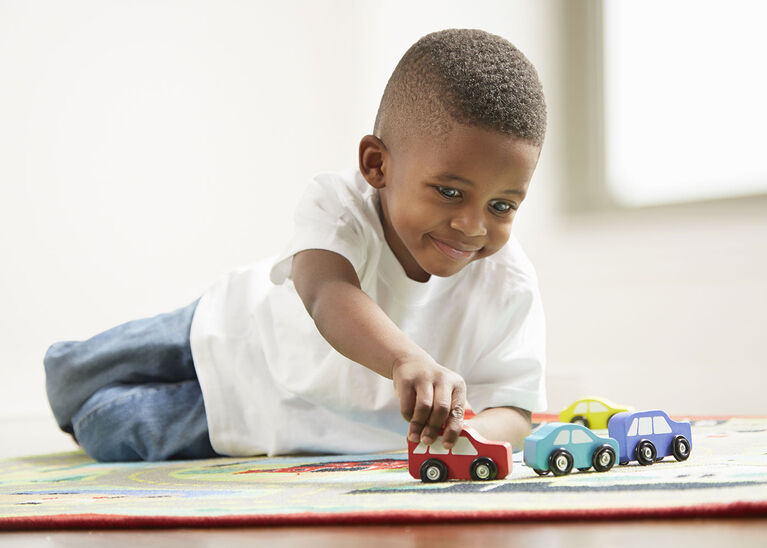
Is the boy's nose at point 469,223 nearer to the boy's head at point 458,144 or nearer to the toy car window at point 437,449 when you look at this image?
the boy's head at point 458,144

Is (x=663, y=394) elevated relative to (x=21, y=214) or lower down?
lower down

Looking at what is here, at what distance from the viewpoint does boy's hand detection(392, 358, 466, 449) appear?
2.44 feet

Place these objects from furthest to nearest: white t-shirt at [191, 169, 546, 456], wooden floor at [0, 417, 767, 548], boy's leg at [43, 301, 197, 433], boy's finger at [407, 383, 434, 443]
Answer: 1. boy's leg at [43, 301, 197, 433]
2. white t-shirt at [191, 169, 546, 456]
3. boy's finger at [407, 383, 434, 443]
4. wooden floor at [0, 417, 767, 548]

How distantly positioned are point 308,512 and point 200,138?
1884mm

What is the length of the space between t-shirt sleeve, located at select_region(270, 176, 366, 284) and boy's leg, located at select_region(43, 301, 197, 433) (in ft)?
1.10

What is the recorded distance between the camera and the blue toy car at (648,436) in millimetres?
864

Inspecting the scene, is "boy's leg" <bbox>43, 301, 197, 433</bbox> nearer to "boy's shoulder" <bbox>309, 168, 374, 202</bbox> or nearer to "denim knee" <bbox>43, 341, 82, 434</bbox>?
"denim knee" <bbox>43, 341, 82, 434</bbox>

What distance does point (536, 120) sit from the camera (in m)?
0.95

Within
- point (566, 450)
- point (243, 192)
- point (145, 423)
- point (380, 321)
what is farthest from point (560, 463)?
point (243, 192)

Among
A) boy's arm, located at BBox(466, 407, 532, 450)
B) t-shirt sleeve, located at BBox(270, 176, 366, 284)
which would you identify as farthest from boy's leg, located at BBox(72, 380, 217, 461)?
boy's arm, located at BBox(466, 407, 532, 450)

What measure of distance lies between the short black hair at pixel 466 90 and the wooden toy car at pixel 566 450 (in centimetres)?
30

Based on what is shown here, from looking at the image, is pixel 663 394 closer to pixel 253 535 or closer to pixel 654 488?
pixel 654 488

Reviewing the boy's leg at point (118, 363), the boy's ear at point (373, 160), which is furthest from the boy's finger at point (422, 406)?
the boy's leg at point (118, 363)

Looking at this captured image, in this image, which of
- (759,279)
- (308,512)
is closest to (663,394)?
Result: (759,279)
